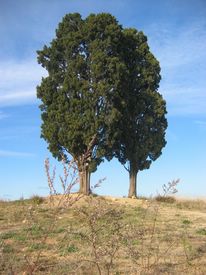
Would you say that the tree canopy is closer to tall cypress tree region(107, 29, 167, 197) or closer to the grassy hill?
tall cypress tree region(107, 29, 167, 197)

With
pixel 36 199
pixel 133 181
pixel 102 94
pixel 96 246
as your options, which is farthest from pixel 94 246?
pixel 133 181

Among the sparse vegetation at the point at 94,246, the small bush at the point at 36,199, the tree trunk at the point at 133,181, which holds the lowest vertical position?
the sparse vegetation at the point at 94,246

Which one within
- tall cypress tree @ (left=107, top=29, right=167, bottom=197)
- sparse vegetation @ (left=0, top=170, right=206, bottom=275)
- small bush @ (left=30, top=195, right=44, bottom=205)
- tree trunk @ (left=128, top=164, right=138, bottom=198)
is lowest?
sparse vegetation @ (left=0, top=170, right=206, bottom=275)

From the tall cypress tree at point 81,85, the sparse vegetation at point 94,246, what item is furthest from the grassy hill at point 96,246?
the tall cypress tree at point 81,85

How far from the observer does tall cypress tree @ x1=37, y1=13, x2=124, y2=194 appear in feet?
79.6

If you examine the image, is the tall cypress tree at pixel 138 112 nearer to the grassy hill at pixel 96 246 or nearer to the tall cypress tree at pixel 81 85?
the tall cypress tree at pixel 81 85

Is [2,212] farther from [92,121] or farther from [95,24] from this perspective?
[95,24]

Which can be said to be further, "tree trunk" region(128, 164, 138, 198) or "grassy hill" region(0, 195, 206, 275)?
"tree trunk" region(128, 164, 138, 198)

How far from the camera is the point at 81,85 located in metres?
24.8

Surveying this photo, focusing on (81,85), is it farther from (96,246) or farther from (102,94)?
(96,246)

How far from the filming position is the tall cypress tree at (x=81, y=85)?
24250mm

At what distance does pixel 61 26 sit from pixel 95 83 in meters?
4.49

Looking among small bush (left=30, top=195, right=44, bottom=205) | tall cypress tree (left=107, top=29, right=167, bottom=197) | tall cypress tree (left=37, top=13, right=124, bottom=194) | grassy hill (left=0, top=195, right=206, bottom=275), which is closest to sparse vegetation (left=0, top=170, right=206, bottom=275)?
grassy hill (left=0, top=195, right=206, bottom=275)

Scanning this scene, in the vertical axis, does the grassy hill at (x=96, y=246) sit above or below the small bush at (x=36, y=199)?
below
